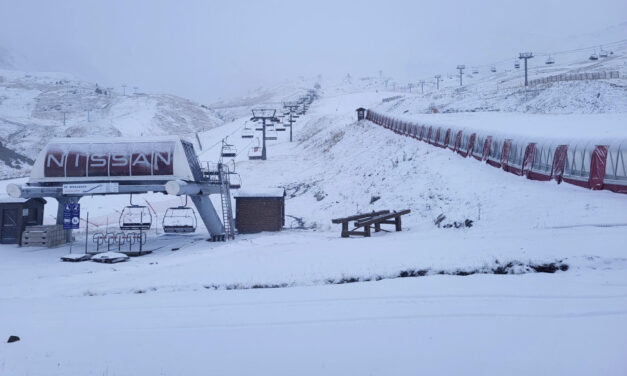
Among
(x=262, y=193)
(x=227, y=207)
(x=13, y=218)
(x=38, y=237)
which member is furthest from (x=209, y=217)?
(x=13, y=218)

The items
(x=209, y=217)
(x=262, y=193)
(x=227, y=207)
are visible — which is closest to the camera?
(x=209, y=217)

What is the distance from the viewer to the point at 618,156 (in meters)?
16.3

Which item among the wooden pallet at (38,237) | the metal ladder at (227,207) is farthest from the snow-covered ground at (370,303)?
the metal ladder at (227,207)

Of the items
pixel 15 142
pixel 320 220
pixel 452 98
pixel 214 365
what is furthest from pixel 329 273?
pixel 15 142

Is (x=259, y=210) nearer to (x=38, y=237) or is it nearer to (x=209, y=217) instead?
(x=209, y=217)

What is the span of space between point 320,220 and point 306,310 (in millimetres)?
19397

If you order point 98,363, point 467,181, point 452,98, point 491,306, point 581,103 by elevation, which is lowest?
point 98,363

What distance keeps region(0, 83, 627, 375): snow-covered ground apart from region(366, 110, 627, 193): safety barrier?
0.63 metres

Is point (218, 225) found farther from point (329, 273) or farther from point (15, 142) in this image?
point (15, 142)

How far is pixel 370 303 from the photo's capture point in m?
9.70

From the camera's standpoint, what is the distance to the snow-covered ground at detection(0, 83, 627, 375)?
23.5 feet

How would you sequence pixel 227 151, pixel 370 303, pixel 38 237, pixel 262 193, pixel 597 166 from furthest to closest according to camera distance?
Answer: pixel 227 151
pixel 262 193
pixel 38 237
pixel 597 166
pixel 370 303

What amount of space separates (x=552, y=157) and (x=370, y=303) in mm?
13941

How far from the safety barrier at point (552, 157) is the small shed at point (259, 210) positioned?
1184 cm
